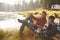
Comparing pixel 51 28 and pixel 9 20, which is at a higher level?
pixel 9 20

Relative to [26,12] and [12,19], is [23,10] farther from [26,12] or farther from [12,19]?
[12,19]

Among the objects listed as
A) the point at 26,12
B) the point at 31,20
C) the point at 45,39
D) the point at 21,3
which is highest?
the point at 21,3

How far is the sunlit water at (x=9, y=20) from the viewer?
143cm

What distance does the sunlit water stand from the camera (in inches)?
56.3

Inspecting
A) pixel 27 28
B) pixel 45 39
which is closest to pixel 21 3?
pixel 27 28

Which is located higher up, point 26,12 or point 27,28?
point 26,12

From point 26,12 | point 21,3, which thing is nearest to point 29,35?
point 26,12

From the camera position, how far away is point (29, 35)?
1.44 m

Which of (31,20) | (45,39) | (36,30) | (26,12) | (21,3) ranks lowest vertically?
(45,39)

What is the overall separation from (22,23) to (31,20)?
0.12 metres

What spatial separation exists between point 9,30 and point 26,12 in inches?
12.8

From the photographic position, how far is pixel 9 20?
1445mm

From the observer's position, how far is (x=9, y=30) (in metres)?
1.42

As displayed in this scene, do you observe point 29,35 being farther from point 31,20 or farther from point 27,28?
point 31,20
